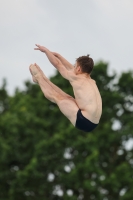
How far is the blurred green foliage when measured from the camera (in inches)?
1559

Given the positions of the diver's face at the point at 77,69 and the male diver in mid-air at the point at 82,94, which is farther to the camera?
the diver's face at the point at 77,69

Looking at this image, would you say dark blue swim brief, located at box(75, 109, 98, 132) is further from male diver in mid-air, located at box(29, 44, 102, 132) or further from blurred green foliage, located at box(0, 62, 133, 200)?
blurred green foliage, located at box(0, 62, 133, 200)

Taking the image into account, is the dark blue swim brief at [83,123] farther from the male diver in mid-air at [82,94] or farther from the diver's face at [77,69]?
the diver's face at [77,69]

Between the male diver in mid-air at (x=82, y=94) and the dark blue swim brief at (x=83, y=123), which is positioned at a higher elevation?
the male diver in mid-air at (x=82, y=94)

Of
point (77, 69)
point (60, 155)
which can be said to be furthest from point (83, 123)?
point (60, 155)

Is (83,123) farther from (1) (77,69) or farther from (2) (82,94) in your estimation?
(1) (77,69)

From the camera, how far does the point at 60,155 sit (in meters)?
40.1

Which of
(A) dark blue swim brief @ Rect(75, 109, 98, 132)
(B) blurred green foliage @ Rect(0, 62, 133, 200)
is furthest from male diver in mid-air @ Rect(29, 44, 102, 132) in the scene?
(B) blurred green foliage @ Rect(0, 62, 133, 200)

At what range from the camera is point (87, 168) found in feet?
129

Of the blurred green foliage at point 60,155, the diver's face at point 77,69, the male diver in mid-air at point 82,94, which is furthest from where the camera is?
the blurred green foliage at point 60,155

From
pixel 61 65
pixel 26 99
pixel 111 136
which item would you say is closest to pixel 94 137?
pixel 111 136

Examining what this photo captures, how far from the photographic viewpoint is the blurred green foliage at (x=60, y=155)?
39.6m

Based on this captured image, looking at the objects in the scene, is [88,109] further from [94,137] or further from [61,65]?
[94,137]

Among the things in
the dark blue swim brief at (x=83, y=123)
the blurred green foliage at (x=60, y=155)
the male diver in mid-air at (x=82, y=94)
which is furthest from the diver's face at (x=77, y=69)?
the blurred green foliage at (x=60, y=155)
